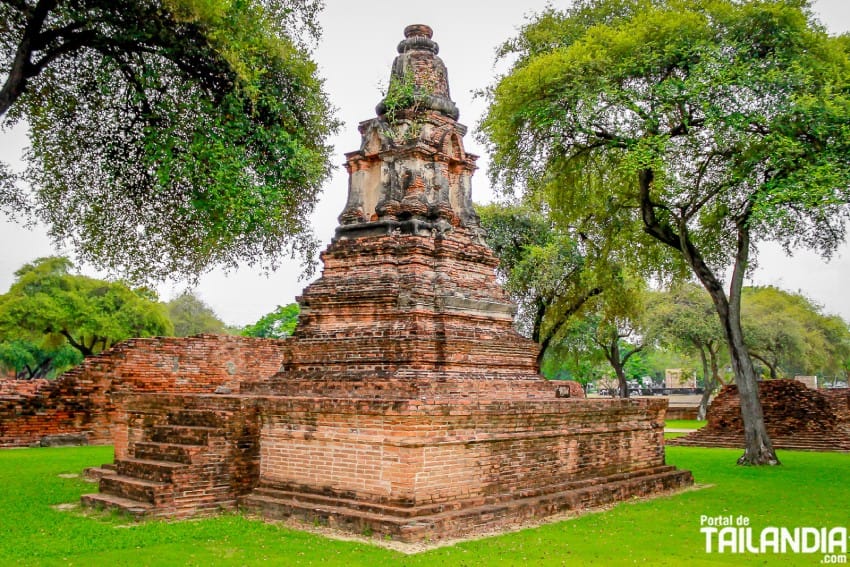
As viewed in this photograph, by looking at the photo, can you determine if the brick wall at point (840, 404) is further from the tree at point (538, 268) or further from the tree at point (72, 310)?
the tree at point (72, 310)

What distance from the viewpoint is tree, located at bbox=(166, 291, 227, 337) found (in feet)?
183

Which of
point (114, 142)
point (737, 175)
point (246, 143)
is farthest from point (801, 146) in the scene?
point (114, 142)

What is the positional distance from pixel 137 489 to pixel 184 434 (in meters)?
0.88

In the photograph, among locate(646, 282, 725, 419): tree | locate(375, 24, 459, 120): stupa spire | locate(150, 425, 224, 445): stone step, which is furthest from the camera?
locate(646, 282, 725, 419): tree

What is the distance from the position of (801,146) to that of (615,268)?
863cm

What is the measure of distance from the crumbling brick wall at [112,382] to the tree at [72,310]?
12868 mm

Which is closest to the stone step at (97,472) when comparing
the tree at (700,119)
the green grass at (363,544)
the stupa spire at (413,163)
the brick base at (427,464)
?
the green grass at (363,544)

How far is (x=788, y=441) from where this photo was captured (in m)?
20.2

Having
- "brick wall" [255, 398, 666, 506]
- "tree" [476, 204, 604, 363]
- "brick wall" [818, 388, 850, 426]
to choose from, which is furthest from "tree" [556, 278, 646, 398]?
"brick wall" [255, 398, 666, 506]

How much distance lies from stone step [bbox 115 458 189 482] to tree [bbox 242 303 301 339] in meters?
41.0

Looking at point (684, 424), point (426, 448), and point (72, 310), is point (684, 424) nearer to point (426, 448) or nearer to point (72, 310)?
point (72, 310)

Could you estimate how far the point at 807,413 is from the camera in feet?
67.0

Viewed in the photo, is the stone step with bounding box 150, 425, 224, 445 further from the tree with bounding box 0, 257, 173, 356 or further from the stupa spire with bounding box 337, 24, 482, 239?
the tree with bounding box 0, 257, 173, 356

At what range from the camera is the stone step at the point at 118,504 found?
8430 mm
